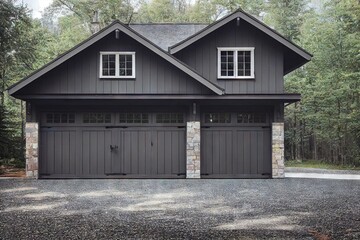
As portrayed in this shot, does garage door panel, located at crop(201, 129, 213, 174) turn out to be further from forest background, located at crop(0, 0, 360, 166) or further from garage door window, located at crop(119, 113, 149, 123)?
forest background, located at crop(0, 0, 360, 166)

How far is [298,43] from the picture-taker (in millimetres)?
27312

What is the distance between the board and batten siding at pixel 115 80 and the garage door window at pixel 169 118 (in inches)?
32.9

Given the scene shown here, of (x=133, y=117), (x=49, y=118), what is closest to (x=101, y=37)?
(x=133, y=117)

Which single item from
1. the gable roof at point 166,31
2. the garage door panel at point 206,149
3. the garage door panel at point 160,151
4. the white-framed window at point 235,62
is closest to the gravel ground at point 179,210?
the garage door panel at point 160,151

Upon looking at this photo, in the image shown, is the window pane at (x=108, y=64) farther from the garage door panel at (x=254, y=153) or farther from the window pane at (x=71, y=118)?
the garage door panel at (x=254, y=153)

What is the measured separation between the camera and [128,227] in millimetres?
6500

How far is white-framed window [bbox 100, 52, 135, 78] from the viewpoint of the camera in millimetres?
14195

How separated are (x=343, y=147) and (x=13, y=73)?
2036 cm

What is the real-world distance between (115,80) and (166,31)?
4.21 metres

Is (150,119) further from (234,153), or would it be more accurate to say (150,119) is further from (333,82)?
(333,82)

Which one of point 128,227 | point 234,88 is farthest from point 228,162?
point 128,227

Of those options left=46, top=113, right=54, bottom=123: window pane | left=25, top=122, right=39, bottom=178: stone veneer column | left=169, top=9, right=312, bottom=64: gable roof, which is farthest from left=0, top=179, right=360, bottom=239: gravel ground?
left=169, top=9, right=312, bottom=64: gable roof

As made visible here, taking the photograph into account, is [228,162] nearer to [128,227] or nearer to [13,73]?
[128,227]

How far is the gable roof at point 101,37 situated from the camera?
524 inches
